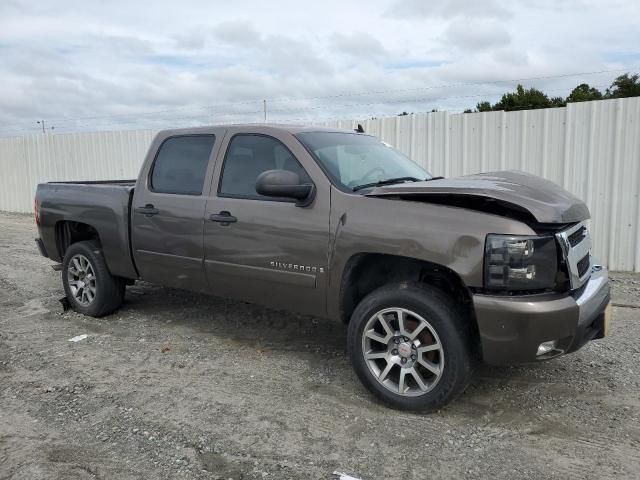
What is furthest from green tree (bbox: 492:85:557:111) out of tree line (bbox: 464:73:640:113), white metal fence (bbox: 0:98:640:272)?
white metal fence (bbox: 0:98:640:272)

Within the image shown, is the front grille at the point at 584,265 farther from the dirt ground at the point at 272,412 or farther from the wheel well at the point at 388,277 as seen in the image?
the dirt ground at the point at 272,412

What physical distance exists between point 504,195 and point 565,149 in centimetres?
519

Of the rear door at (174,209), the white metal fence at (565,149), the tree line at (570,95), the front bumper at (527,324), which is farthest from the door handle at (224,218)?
the tree line at (570,95)

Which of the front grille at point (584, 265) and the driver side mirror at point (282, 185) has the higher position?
the driver side mirror at point (282, 185)

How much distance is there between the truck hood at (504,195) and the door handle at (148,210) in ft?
7.08

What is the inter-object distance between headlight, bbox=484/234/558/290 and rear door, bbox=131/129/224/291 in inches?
96.0

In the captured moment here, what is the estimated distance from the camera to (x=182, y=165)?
507 cm

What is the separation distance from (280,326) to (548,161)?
486 cm

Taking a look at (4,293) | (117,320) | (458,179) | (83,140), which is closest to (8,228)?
(83,140)

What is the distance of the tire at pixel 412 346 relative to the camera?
3.46 m

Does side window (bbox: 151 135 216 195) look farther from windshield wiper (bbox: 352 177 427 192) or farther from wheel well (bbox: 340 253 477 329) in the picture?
Result: wheel well (bbox: 340 253 477 329)

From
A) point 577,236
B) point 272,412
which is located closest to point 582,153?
point 577,236

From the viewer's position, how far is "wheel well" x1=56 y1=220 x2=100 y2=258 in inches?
241

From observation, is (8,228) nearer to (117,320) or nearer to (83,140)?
(83,140)
